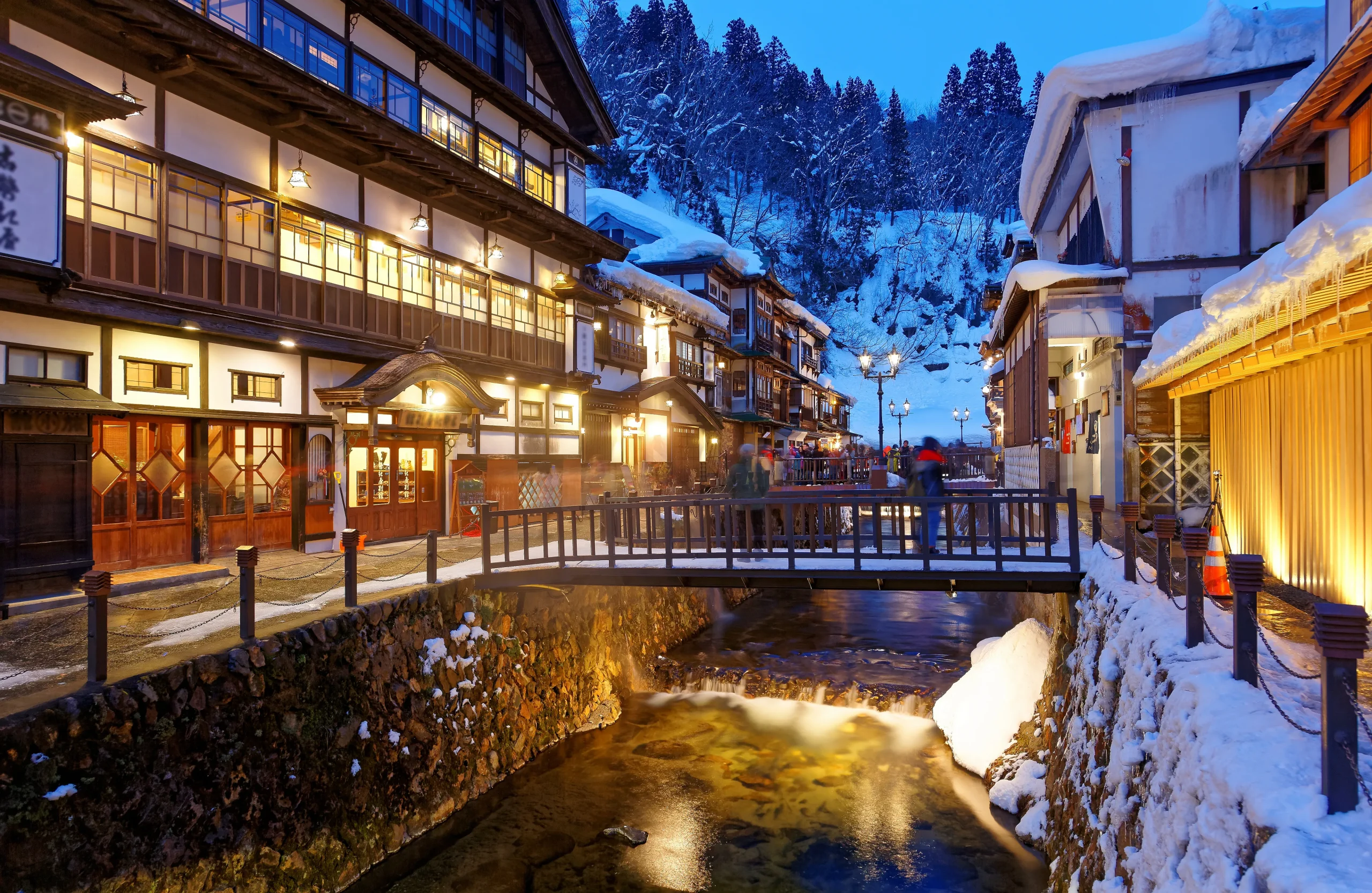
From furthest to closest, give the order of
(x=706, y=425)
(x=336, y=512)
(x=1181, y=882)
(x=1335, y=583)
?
(x=706, y=425)
(x=336, y=512)
(x=1335, y=583)
(x=1181, y=882)

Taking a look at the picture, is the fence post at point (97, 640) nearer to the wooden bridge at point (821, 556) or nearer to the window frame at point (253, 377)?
the wooden bridge at point (821, 556)

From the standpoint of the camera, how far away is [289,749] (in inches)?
303

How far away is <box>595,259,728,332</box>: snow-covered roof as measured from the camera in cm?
2662

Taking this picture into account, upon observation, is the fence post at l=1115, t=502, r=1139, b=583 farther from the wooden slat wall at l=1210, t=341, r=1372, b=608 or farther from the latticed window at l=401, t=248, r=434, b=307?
the latticed window at l=401, t=248, r=434, b=307

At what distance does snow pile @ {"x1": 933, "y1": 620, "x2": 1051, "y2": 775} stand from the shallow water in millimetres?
2018

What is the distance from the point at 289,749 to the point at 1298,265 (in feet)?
35.2

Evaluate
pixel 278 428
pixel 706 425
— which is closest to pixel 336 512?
pixel 278 428

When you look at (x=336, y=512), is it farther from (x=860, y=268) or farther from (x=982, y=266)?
(x=982, y=266)

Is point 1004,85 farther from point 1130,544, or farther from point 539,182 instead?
point 1130,544

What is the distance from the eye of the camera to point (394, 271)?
17.0 m

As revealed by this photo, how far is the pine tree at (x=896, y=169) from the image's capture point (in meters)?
90.6

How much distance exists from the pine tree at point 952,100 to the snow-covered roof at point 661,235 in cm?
7000

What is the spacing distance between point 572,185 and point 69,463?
701 inches

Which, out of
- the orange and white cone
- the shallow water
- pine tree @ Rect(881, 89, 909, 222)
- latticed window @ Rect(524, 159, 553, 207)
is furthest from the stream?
pine tree @ Rect(881, 89, 909, 222)
